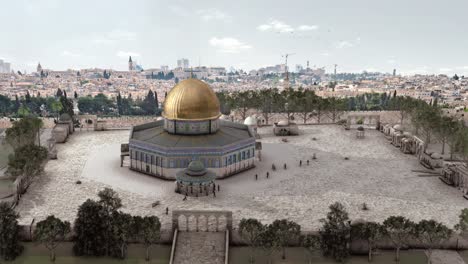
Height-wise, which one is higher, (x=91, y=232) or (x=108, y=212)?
(x=108, y=212)

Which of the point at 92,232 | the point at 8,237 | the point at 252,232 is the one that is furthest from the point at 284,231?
the point at 8,237

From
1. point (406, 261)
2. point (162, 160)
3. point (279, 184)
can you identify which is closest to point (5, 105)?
point (162, 160)

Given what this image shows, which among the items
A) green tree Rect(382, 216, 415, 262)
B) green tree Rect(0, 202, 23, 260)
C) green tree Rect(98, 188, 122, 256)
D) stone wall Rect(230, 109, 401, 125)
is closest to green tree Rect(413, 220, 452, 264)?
green tree Rect(382, 216, 415, 262)

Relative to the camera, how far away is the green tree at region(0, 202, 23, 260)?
3319 cm

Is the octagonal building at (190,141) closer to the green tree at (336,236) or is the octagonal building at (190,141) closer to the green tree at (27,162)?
the green tree at (27,162)

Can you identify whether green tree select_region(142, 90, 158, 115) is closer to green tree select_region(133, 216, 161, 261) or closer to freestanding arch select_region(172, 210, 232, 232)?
freestanding arch select_region(172, 210, 232, 232)

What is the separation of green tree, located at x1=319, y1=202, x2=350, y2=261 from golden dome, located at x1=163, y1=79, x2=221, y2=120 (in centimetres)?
2788

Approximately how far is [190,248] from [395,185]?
94.1 feet

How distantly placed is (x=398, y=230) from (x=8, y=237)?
31.3 m

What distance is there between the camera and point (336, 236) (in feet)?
110

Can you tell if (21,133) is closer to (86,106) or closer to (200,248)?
(200,248)

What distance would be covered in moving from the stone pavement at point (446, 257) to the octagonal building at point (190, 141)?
26481 millimetres

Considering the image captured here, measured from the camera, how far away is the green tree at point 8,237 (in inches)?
1307

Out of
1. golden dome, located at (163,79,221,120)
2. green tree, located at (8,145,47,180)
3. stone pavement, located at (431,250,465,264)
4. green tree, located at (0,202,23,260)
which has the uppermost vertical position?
golden dome, located at (163,79,221,120)
